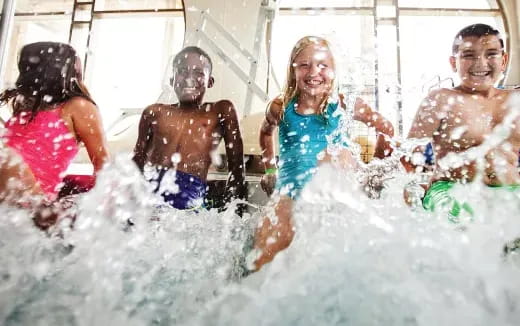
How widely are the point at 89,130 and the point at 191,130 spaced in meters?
0.48

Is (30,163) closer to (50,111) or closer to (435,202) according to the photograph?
(50,111)

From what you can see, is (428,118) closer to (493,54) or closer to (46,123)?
(493,54)

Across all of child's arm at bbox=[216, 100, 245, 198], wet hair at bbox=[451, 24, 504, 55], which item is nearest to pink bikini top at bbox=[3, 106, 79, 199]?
child's arm at bbox=[216, 100, 245, 198]

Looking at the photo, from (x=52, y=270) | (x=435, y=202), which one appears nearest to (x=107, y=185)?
(x=52, y=270)

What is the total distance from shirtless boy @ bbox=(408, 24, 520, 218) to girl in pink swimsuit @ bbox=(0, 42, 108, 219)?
48.6 inches

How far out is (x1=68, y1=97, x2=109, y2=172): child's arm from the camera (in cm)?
136

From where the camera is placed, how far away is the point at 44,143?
1.33 metres

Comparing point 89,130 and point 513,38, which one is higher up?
point 513,38

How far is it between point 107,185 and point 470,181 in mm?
1298

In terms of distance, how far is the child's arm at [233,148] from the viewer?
162 centimetres

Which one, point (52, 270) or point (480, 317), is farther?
point (52, 270)

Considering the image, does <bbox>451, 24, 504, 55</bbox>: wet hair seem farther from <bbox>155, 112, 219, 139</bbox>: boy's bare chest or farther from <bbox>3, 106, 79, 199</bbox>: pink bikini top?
<bbox>3, 106, 79, 199</bbox>: pink bikini top

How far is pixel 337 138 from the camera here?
4.81 feet

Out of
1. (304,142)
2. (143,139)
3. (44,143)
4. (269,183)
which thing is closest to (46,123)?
(44,143)
